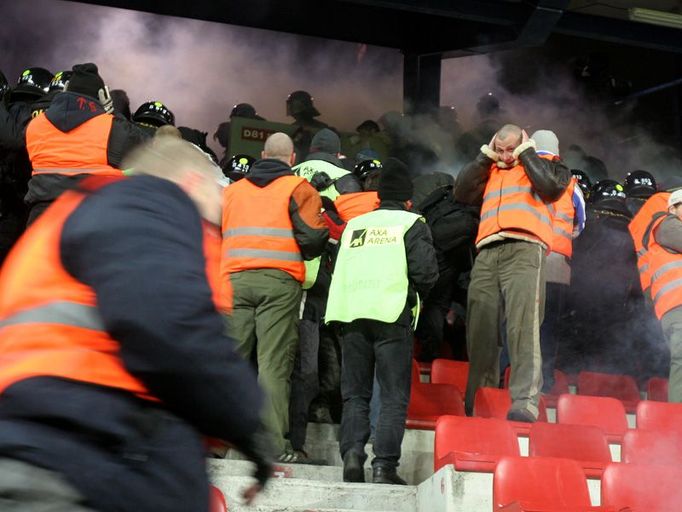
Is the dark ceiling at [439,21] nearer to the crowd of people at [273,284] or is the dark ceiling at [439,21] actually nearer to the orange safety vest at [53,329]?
the crowd of people at [273,284]

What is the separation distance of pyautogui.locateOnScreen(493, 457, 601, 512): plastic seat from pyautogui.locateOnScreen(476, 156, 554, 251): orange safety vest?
1.72 m

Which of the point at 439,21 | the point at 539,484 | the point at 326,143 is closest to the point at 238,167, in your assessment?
the point at 326,143

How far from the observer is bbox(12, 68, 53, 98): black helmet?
755 cm

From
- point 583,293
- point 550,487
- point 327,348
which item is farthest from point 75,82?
point 583,293

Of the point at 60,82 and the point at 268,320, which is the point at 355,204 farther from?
the point at 60,82

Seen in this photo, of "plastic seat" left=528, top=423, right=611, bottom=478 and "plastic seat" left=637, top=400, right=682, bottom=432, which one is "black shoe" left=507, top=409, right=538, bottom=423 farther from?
"plastic seat" left=637, top=400, right=682, bottom=432

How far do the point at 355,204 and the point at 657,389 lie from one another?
101 inches

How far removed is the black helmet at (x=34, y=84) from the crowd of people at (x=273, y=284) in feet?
0.06

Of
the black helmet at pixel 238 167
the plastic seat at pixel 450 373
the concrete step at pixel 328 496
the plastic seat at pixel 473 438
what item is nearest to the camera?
the concrete step at pixel 328 496

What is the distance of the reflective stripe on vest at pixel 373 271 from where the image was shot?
549 cm

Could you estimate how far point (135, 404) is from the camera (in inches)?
70.7

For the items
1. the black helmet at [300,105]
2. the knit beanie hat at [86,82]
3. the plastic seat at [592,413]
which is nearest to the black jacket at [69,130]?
the knit beanie hat at [86,82]

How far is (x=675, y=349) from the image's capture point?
653 cm

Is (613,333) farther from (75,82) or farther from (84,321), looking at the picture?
(84,321)
